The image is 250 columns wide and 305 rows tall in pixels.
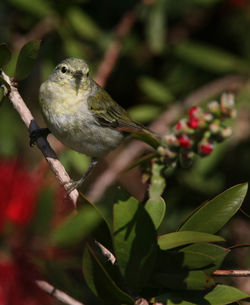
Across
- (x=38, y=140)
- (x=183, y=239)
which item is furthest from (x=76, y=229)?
(x=38, y=140)

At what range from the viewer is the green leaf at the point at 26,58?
2.38m

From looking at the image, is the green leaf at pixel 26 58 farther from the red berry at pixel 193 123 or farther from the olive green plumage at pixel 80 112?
the olive green plumage at pixel 80 112

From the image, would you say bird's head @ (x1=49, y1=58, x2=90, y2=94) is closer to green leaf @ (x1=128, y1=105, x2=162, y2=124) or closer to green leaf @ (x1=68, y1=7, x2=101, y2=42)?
green leaf @ (x1=68, y1=7, x2=101, y2=42)

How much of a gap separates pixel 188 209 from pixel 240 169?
0.66 metres

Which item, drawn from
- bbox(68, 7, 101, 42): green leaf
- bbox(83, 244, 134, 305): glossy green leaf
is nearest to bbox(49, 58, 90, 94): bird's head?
bbox(68, 7, 101, 42): green leaf

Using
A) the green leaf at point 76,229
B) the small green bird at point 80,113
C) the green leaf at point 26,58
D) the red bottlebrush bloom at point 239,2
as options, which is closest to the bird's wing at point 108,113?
the small green bird at point 80,113

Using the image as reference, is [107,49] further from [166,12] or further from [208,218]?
[208,218]

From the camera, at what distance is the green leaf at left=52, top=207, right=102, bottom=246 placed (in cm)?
168

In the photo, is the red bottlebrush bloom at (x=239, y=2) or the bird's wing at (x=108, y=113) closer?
the bird's wing at (x=108, y=113)

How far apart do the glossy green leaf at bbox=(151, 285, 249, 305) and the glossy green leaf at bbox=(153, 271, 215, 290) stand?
6cm

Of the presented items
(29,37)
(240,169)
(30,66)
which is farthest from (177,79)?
(30,66)

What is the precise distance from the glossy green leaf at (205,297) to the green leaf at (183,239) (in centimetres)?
22

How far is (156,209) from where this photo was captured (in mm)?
2193

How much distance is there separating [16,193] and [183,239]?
2.12ft
